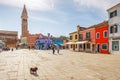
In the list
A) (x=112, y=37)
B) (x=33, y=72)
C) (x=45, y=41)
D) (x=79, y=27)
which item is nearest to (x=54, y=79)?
(x=33, y=72)

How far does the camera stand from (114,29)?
3100cm

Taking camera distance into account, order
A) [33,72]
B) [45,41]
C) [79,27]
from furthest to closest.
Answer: [45,41], [79,27], [33,72]

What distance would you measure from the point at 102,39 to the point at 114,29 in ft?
16.8

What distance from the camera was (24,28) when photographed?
106m

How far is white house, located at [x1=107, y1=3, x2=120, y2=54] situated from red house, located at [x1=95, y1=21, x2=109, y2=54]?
1.60 meters

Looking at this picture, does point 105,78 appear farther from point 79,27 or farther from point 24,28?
point 24,28

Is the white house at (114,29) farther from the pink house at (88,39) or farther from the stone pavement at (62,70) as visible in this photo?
the stone pavement at (62,70)

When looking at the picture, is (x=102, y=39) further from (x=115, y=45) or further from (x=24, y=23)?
(x=24, y=23)

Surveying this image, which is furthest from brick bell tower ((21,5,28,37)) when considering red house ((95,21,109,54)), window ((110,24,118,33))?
window ((110,24,118,33))

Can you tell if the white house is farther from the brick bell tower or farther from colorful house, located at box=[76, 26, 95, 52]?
the brick bell tower

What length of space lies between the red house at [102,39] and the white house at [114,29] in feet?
5.23

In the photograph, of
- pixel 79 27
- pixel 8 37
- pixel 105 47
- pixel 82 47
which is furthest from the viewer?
pixel 8 37

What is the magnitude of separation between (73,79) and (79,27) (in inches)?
1606

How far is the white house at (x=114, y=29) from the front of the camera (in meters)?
29.9
